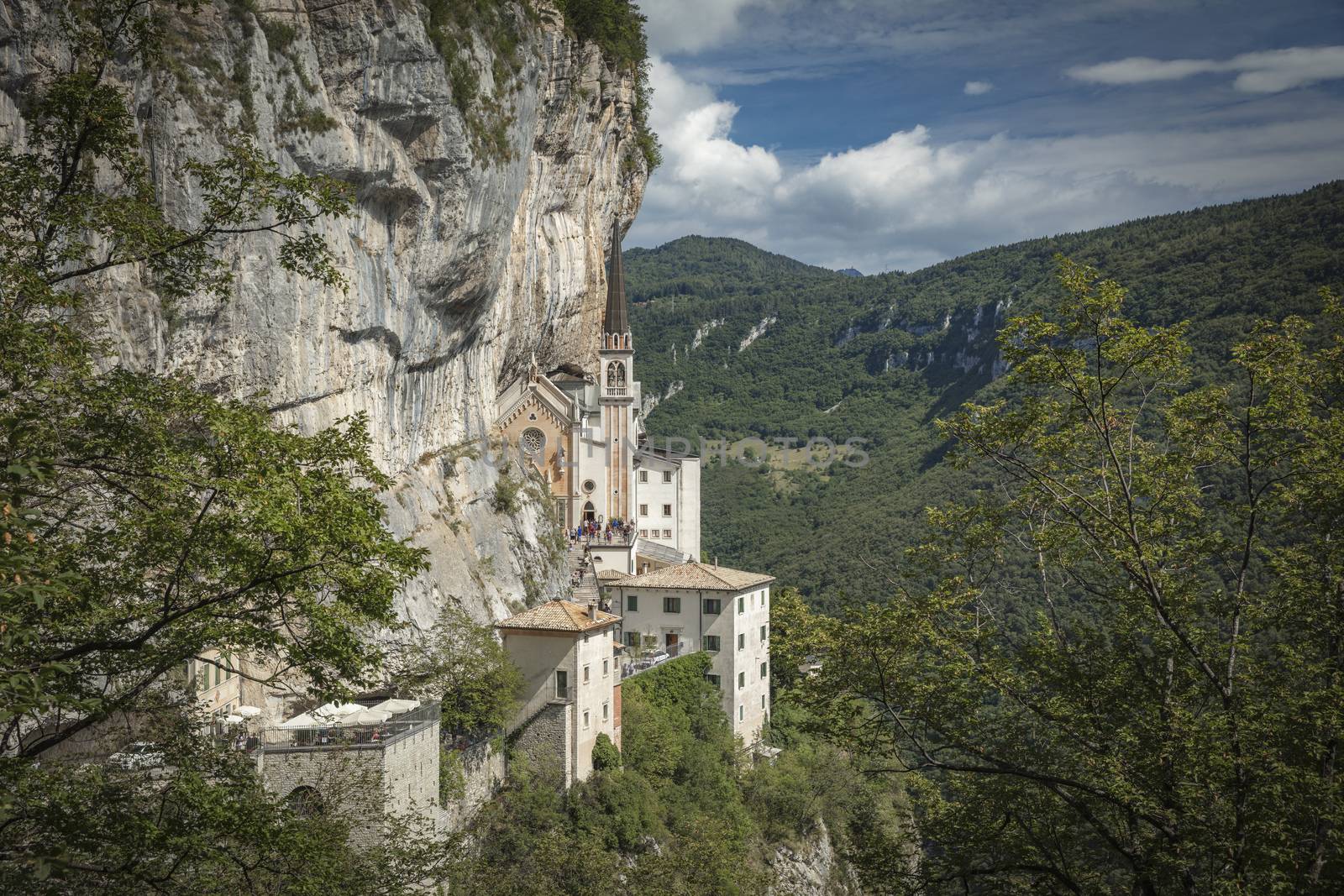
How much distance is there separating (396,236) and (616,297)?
1234 inches

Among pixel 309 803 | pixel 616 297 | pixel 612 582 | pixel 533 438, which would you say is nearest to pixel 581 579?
pixel 612 582

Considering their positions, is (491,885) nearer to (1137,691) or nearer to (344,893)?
(344,893)

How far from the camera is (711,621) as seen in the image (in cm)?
4506

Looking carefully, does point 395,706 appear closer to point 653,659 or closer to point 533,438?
point 653,659

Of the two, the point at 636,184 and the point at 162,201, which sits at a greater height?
the point at 636,184

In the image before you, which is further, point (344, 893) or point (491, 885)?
point (491, 885)

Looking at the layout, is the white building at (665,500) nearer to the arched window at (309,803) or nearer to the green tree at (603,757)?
the green tree at (603,757)

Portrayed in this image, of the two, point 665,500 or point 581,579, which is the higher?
point 665,500

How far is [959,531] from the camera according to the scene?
15719mm

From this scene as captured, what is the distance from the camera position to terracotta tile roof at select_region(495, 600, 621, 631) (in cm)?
3428

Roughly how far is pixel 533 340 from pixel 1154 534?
42920 millimetres

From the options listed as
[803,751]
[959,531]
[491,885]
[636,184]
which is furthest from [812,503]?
[959,531]

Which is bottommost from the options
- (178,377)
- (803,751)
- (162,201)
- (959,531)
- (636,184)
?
(803,751)

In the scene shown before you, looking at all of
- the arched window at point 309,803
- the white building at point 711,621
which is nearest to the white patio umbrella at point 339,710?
the arched window at point 309,803
